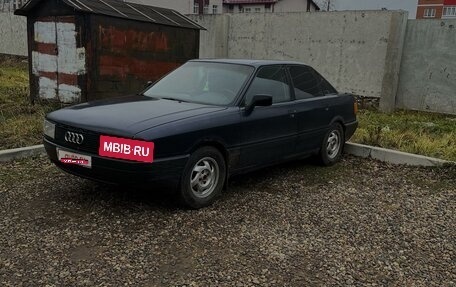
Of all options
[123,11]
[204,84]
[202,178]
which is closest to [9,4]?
[123,11]

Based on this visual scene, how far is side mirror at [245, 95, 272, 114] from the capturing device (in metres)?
4.76

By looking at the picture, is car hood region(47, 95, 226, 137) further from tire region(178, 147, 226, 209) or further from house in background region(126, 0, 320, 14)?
house in background region(126, 0, 320, 14)

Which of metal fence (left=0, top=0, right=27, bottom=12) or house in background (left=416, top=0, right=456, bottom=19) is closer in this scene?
metal fence (left=0, top=0, right=27, bottom=12)

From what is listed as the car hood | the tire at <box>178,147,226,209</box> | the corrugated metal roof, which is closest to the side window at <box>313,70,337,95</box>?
the car hood

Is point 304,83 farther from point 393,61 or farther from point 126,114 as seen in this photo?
point 393,61

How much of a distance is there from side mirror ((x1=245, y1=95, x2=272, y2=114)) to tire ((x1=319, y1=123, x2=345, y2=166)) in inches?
64.5

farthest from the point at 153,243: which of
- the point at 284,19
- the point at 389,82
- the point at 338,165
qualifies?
the point at 284,19

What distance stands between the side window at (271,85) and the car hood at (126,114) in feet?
1.91

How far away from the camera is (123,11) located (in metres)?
8.68

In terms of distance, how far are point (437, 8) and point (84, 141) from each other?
3005 inches

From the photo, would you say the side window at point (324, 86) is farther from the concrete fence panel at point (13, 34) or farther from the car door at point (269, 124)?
the concrete fence panel at point (13, 34)

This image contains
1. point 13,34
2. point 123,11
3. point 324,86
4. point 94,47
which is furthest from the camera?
point 13,34

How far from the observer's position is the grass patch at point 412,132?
6785 millimetres

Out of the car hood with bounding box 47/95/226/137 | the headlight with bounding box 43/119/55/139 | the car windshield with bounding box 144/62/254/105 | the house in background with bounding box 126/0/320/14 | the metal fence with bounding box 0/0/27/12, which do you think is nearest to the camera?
the car hood with bounding box 47/95/226/137
